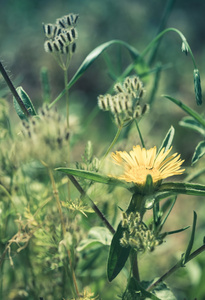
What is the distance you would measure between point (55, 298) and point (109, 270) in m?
0.23

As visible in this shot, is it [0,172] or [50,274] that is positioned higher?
[0,172]

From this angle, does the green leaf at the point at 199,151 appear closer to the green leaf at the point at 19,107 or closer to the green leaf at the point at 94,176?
the green leaf at the point at 94,176

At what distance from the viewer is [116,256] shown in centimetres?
56

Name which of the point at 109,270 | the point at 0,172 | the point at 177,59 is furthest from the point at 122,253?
the point at 177,59

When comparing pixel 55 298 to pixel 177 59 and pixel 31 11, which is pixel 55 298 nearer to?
pixel 177 59

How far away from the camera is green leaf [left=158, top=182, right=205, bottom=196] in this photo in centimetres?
53

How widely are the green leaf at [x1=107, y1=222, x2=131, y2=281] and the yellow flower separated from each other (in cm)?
8

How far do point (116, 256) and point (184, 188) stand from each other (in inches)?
5.2

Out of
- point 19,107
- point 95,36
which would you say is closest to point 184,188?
point 19,107

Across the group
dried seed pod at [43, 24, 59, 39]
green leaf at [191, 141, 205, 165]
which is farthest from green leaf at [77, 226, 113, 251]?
dried seed pod at [43, 24, 59, 39]

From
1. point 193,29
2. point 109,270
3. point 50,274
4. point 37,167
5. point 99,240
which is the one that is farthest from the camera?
point 193,29

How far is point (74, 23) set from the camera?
63cm

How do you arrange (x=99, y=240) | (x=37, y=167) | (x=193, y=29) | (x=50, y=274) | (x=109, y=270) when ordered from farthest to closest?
(x=193, y=29) → (x=37, y=167) → (x=50, y=274) → (x=99, y=240) → (x=109, y=270)

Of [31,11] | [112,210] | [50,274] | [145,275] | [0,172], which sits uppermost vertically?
[31,11]
